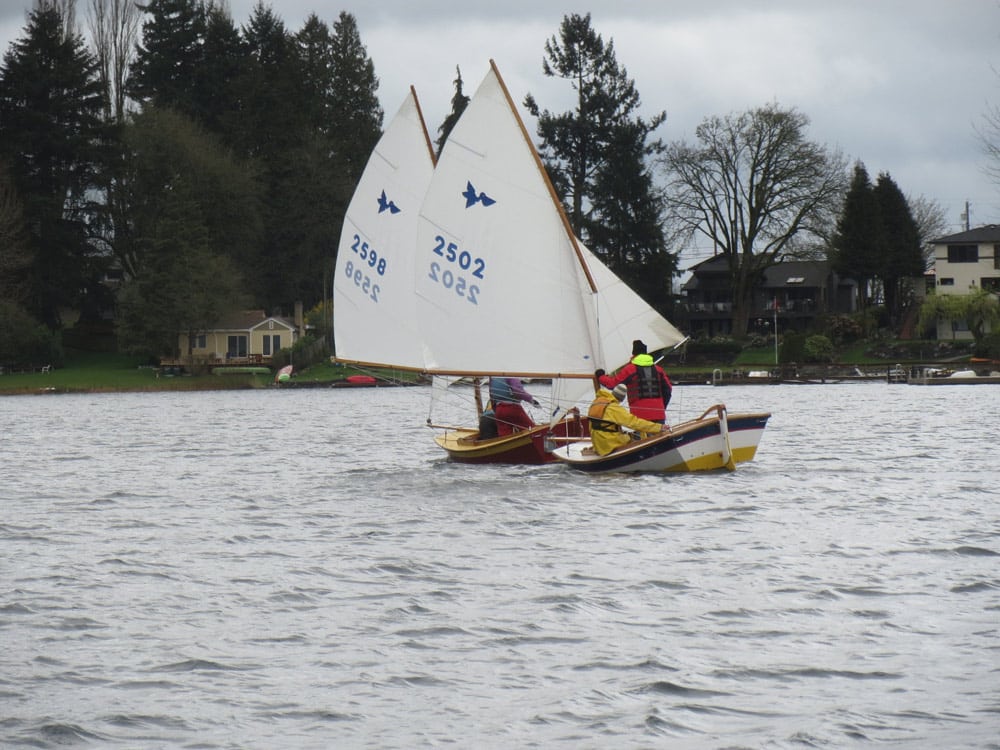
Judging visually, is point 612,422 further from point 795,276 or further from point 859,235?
point 795,276

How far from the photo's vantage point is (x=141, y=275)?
98750 mm

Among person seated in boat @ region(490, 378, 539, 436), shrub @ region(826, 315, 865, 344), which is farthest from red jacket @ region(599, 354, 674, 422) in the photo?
shrub @ region(826, 315, 865, 344)

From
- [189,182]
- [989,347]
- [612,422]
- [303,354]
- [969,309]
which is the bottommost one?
[612,422]

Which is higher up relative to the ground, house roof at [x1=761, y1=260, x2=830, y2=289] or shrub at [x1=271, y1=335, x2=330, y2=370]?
house roof at [x1=761, y1=260, x2=830, y2=289]

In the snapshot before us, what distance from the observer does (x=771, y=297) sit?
12331cm

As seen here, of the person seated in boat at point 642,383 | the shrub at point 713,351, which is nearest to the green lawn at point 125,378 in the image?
the shrub at point 713,351

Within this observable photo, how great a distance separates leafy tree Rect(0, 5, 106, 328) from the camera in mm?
102000

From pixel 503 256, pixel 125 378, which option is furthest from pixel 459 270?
pixel 125 378

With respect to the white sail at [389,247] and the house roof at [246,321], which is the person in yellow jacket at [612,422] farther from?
the house roof at [246,321]

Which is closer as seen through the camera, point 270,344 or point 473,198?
point 473,198

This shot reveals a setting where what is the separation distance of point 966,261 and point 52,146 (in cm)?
6710

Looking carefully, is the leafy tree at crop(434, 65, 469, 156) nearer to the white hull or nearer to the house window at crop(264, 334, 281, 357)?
the house window at crop(264, 334, 281, 357)

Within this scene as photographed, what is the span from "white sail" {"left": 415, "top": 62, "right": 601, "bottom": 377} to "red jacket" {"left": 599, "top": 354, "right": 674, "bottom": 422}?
2.06 metres

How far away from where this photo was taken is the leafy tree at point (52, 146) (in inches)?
4016
